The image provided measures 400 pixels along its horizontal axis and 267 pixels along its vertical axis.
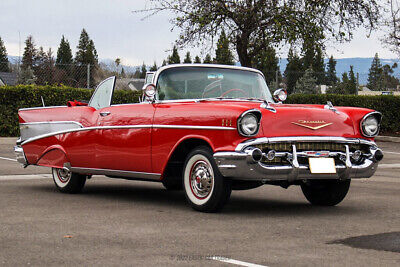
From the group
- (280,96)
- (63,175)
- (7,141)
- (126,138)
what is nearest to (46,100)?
(7,141)

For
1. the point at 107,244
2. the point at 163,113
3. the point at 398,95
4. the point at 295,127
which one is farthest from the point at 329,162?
the point at 398,95

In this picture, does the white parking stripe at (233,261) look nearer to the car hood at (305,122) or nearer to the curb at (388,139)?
the car hood at (305,122)

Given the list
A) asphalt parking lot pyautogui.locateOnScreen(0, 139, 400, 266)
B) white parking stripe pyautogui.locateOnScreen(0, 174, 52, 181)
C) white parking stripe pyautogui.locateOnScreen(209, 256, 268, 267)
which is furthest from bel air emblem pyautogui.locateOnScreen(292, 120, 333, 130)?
white parking stripe pyautogui.locateOnScreen(0, 174, 52, 181)

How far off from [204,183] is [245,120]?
873mm

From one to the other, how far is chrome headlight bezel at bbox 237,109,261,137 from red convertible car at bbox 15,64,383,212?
0.01 m

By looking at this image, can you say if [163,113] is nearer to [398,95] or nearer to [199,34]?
[199,34]

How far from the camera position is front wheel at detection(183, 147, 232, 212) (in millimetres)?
7277

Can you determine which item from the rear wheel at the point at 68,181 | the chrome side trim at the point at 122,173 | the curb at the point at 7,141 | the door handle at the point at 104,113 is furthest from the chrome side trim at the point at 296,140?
the curb at the point at 7,141

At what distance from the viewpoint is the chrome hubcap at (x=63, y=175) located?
972 cm

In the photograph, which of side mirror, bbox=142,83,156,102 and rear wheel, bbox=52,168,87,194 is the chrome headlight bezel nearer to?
side mirror, bbox=142,83,156,102

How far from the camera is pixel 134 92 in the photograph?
2580 cm

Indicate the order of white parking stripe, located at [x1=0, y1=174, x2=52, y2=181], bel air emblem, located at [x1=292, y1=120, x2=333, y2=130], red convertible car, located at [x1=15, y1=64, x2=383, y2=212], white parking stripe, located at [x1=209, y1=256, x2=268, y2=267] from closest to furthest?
white parking stripe, located at [x1=209, y1=256, x2=268, y2=267], red convertible car, located at [x1=15, y1=64, x2=383, y2=212], bel air emblem, located at [x1=292, y1=120, x2=333, y2=130], white parking stripe, located at [x1=0, y1=174, x2=52, y2=181]

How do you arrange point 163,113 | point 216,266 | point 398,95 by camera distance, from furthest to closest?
point 398,95
point 163,113
point 216,266

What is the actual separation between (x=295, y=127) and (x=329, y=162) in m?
0.52
